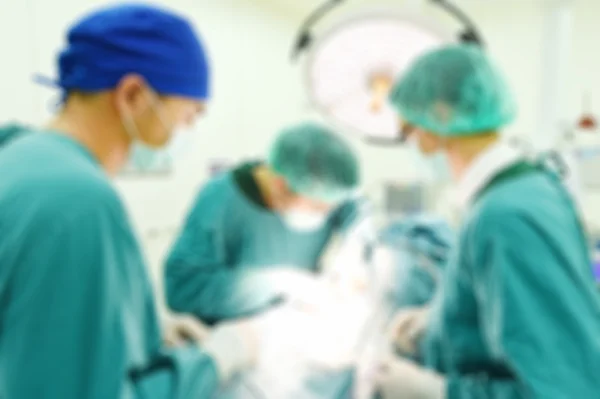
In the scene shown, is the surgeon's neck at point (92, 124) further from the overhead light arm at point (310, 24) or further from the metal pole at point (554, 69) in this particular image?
the metal pole at point (554, 69)

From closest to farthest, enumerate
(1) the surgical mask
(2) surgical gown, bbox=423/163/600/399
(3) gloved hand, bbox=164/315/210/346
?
(2) surgical gown, bbox=423/163/600/399, (3) gloved hand, bbox=164/315/210/346, (1) the surgical mask

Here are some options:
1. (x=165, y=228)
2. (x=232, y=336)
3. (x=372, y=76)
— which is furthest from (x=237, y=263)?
(x=372, y=76)

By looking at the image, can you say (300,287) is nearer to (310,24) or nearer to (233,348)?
(233,348)

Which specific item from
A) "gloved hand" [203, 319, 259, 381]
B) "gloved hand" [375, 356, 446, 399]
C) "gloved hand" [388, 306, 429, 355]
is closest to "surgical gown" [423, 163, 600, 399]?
"gloved hand" [375, 356, 446, 399]

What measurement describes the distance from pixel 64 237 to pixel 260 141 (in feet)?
8.24

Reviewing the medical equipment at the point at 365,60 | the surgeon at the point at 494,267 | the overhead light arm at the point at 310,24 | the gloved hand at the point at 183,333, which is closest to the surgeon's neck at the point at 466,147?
the surgeon at the point at 494,267

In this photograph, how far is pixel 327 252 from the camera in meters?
1.94

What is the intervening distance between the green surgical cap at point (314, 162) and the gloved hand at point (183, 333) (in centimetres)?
54

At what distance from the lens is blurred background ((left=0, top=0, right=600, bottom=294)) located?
1.61 metres

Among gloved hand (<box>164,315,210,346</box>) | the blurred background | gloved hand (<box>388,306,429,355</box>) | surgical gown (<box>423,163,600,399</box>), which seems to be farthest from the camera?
the blurred background

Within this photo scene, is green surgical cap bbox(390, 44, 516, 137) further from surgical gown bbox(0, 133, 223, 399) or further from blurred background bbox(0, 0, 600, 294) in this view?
surgical gown bbox(0, 133, 223, 399)

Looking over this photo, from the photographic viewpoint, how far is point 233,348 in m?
1.27

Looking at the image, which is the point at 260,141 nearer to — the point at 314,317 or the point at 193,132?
the point at 314,317

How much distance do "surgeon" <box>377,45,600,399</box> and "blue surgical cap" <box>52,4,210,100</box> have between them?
0.50 meters
